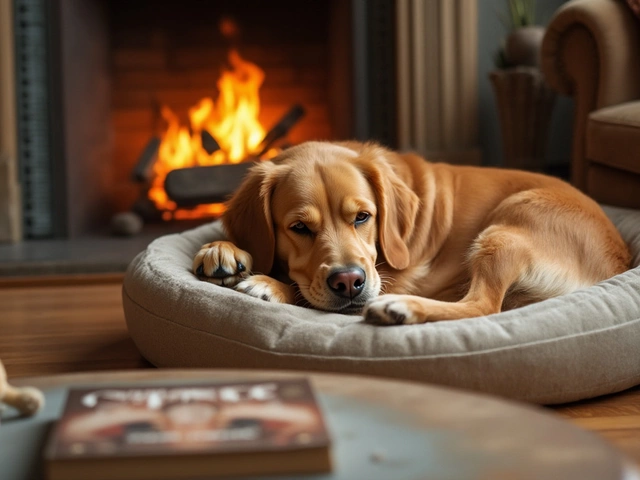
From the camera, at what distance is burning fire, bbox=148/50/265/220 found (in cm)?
446

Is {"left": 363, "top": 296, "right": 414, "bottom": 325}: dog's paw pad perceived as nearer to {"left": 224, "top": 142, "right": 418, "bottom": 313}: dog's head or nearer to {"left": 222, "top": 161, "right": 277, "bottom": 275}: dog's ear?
{"left": 224, "top": 142, "right": 418, "bottom": 313}: dog's head

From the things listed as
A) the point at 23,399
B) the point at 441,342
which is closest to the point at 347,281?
the point at 441,342

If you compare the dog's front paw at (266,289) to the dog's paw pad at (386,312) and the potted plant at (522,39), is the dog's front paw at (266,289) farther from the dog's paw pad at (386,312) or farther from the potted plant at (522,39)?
the potted plant at (522,39)

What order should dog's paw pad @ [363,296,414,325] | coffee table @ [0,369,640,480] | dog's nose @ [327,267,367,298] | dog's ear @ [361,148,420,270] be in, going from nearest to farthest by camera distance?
coffee table @ [0,369,640,480] < dog's paw pad @ [363,296,414,325] < dog's nose @ [327,267,367,298] < dog's ear @ [361,148,420,270]

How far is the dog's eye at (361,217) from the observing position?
7.01 feet

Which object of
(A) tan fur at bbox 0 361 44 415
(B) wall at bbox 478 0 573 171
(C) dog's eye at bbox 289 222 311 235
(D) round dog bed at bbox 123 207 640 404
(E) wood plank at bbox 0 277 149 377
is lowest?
(E) wood plank at bbox 0 277 149 377

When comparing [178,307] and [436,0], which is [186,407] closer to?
[178,307]

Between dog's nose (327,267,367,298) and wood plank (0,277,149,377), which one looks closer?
dog's nose (327,267,367,298)

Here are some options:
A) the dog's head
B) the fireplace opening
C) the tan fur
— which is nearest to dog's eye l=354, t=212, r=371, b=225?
the dog's head

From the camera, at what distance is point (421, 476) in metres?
0.69

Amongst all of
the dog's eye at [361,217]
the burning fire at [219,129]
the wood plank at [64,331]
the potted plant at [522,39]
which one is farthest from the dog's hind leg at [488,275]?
the burning fire at [219,129]

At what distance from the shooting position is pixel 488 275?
203cm

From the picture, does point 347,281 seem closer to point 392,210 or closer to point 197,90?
point 392,210

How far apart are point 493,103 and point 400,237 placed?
227 centimetres
